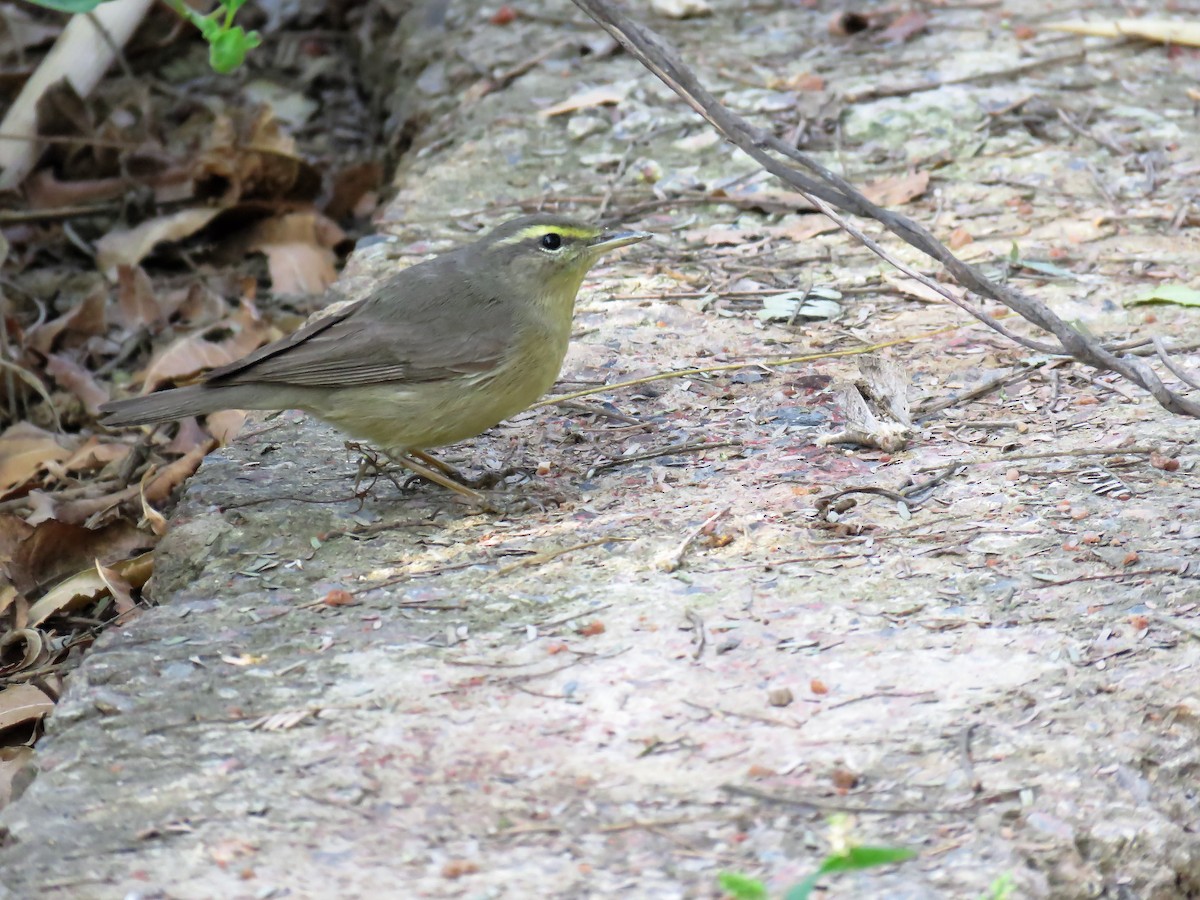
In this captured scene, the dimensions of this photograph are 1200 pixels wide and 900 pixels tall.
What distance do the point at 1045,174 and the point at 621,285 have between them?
7.54 feet

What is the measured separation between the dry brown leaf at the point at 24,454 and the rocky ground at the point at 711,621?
4.19 ft

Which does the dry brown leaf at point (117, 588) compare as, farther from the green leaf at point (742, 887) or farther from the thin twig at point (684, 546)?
the green leaf at point (742, 887)

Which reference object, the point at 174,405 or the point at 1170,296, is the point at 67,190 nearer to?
the point at 174,405

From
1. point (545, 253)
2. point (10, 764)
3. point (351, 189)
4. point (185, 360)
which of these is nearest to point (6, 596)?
point (10, 764)

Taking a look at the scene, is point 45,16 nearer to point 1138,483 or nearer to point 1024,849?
point 1138,483

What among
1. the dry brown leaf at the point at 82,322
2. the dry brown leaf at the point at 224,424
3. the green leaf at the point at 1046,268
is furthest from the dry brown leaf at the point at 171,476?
the green leaf at the point at 1046,268

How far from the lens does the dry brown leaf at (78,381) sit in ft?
23.6

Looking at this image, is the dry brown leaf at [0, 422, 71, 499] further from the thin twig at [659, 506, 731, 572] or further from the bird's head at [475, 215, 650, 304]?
the thin twig at [659, 506, 731, 572]

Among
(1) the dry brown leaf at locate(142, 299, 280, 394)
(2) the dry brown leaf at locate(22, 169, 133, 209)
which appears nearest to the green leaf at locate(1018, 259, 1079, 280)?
(1) the dry brown leaf at locate(142, 299, 280, 394)

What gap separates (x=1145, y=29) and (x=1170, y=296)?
10.6ft

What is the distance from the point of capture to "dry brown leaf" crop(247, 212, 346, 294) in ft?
26.8

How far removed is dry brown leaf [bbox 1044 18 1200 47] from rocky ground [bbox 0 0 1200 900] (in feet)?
5.19

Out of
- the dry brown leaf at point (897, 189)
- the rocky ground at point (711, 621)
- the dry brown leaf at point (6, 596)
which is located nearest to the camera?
the rocky ground at point (711, 621)

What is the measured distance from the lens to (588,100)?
8344mm
